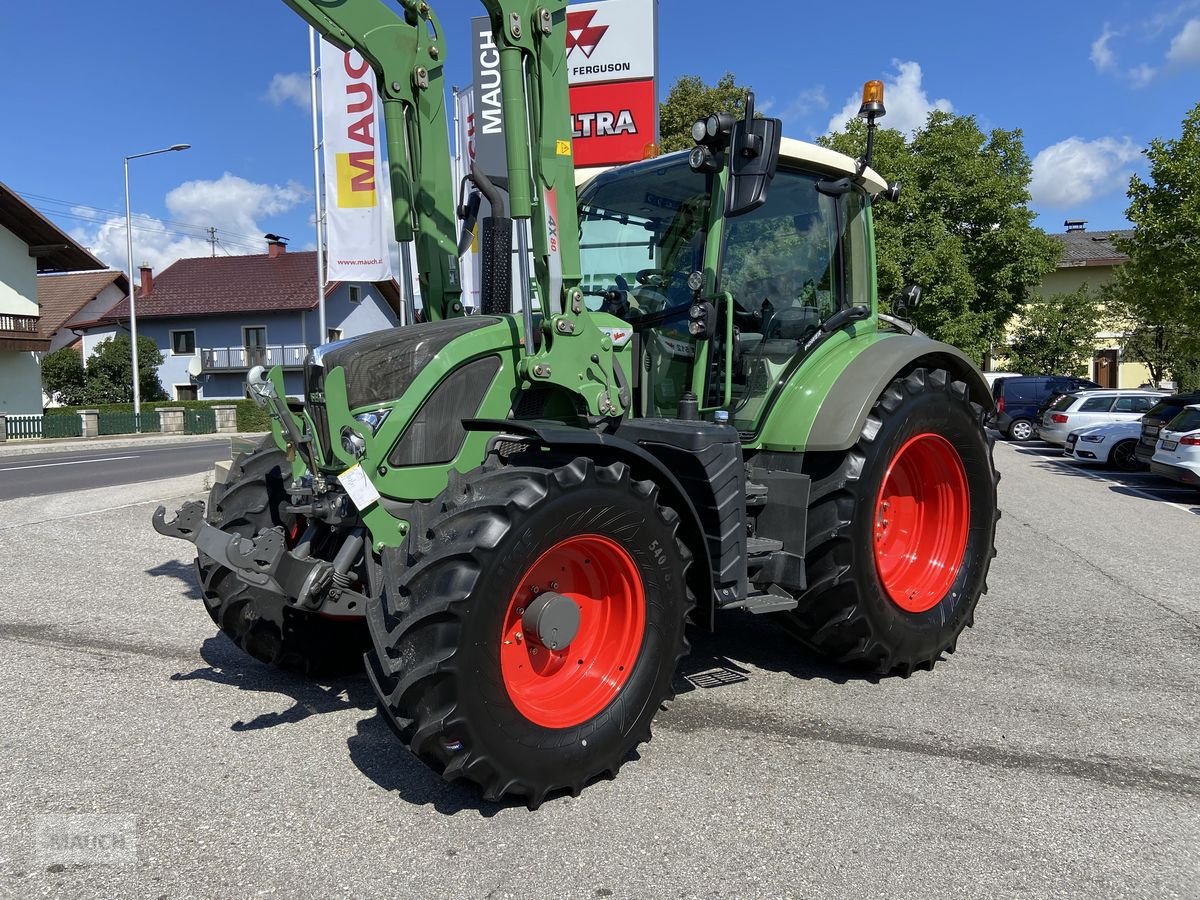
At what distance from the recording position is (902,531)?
5.14 meters

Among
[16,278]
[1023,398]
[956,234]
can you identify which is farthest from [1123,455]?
[16,278]

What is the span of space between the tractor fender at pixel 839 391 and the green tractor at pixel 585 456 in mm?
17

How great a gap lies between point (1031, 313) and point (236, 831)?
35737 mm

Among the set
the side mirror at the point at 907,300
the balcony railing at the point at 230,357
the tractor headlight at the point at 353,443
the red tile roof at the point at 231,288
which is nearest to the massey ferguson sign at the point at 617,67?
the side mirror at the point at 907,300

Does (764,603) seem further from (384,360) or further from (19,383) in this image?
(19,383)

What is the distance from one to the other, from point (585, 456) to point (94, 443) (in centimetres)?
2788

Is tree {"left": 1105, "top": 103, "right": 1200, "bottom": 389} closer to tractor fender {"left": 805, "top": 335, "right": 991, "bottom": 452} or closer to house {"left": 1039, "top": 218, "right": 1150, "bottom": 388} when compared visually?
tractor fender {"left": 805, "top": 335, "right": 991, "bottom": 452}

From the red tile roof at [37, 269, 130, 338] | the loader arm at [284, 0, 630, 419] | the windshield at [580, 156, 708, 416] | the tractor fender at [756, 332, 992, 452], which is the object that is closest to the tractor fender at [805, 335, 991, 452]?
the tractor fender at [756, 332, 992, 452]

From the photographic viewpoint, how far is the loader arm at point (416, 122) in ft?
13.0

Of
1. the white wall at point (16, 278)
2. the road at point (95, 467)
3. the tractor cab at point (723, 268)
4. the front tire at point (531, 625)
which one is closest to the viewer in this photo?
the front tire at point (531, 625)

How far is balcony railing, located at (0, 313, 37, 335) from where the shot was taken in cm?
3023

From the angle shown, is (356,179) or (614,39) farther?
(614,39)

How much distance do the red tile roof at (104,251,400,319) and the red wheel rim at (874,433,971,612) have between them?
39707 millimetres

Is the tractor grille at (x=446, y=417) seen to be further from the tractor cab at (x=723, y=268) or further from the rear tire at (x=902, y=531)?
the rear tire at (x=902, y=531)
